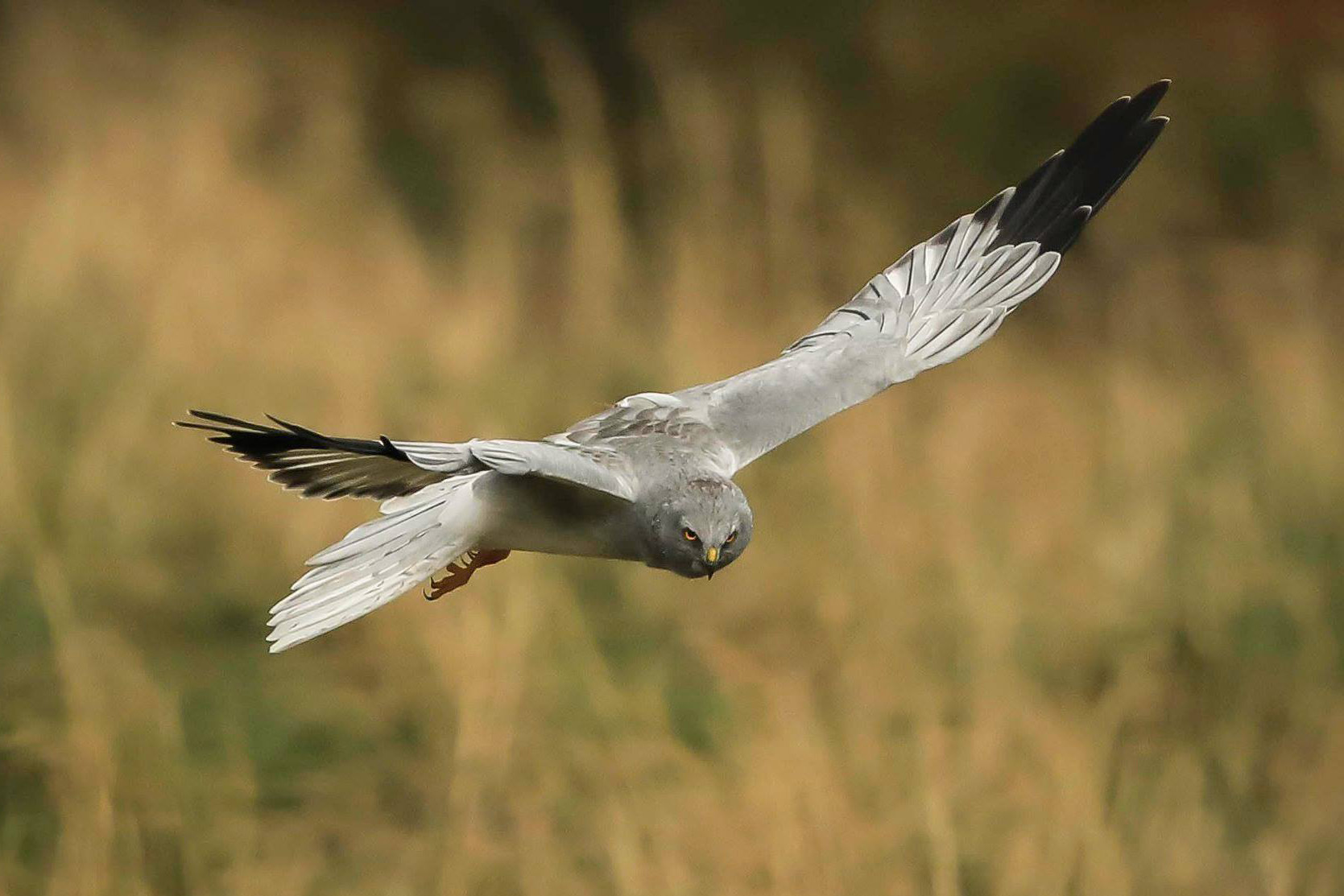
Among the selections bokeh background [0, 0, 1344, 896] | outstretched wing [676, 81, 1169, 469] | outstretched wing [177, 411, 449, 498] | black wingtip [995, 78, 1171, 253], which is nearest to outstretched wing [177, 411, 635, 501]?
outstretched wing [177, 411, 449, 498]

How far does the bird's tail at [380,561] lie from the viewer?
2969 millimetres

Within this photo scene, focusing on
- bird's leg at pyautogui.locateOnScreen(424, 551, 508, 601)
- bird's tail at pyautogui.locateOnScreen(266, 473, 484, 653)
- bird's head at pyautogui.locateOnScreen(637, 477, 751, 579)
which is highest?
bird's leg at pyautogui.locateOnScreen(424, 551, 508, 601)

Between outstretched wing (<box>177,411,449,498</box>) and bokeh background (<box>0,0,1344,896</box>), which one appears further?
bokeh background (<box>0,0,1344,896</box>)

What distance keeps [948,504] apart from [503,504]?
13.8ft

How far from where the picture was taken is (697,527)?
3.03 meters

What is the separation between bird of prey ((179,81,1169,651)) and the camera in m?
3.00

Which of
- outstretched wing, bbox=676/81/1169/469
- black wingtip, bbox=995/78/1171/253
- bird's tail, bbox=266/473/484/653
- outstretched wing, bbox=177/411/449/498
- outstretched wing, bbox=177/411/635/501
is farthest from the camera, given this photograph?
black wingtip, bbox=995/78/1171/253

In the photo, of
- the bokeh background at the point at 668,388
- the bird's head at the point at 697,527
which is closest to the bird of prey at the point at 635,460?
the bird's head at the point at 697,527

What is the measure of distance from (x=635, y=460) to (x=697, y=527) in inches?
9.6

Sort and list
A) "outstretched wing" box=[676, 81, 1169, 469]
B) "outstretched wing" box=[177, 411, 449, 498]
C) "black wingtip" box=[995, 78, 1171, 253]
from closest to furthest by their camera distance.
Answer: "outstretched wing" box=[177, 411, 449, 498] < "outstretched wing" box=[676, 81, 1169, 469] < "black wingtip" box=[995, 78, 1171, 253]

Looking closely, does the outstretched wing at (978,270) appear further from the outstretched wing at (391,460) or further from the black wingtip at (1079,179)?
the outstretched wing at (391,460)

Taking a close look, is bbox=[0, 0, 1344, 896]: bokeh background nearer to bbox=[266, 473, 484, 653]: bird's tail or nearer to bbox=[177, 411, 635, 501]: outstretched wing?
bbox=[177, 411, 635, 501]: outstretched wing

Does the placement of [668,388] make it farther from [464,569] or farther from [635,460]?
[635,460]

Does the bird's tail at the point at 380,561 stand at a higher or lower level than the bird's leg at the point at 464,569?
lower
